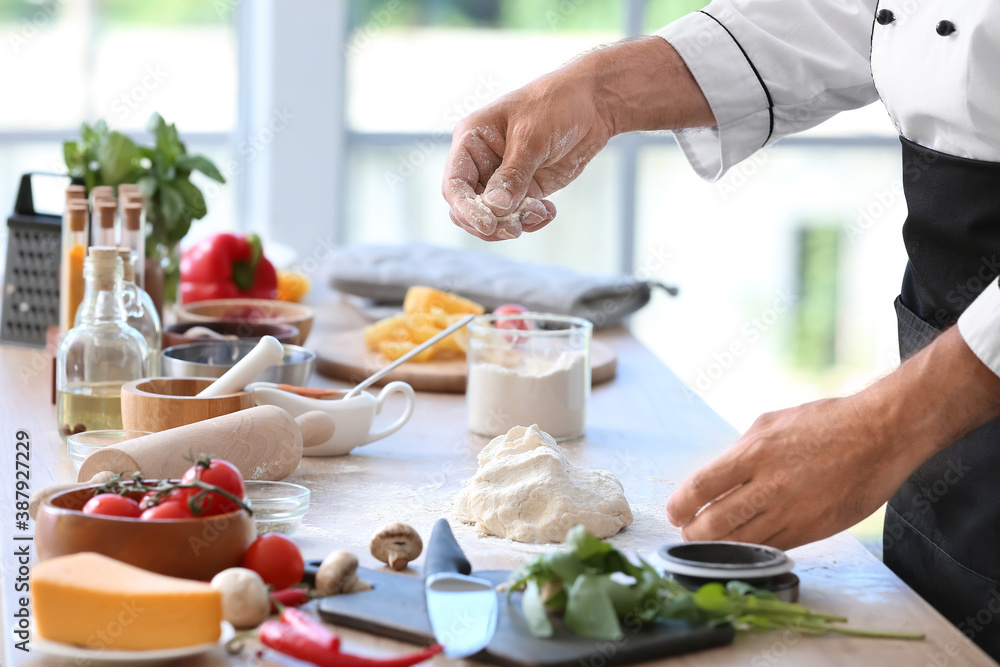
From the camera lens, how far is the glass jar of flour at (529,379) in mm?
1399

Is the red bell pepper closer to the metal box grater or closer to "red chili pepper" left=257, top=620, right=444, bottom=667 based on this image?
the metal box grater

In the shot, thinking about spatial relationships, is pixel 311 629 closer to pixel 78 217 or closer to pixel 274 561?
pixel 274 561

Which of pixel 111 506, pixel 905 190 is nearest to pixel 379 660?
pixel 111 506

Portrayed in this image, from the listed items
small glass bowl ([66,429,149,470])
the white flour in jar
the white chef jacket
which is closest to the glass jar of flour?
the white flour in jar

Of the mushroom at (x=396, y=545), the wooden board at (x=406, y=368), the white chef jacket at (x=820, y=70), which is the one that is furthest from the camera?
the wooden board at (x=406, y=368)

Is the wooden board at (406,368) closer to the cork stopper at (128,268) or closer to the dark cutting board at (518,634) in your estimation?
the cork stopper at (128,268)

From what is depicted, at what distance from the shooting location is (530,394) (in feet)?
4.59

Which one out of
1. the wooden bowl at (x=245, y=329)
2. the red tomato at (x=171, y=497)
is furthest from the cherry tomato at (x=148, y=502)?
the wooden bowl at (x=245, y=329)

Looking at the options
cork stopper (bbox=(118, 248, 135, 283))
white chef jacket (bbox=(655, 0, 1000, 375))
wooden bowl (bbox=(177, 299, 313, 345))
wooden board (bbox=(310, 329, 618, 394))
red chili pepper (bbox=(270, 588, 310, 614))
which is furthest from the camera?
wooden bowl (bbox=(177, 299, 313, 345))

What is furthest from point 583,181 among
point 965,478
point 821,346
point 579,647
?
point 579,647

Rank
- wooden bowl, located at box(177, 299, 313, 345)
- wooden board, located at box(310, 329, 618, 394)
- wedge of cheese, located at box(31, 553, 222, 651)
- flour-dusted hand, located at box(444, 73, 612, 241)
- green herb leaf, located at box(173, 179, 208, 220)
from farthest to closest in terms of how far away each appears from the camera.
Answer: green herb leaf, located at box(173, 179, 208, 220)
wooden bowl, located at box(177, 299, 313, 345)
wooden board, located at box(310, 329, 618, 394)
flour-dusted hand, located at box(444, 73, 612, 241)
wedge of cheese, located at box(31, 553, 222, 651)

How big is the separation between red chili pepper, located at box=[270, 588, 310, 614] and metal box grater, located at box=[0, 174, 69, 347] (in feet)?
3.81

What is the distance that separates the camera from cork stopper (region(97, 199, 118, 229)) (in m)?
1.56

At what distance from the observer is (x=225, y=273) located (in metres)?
2.11
